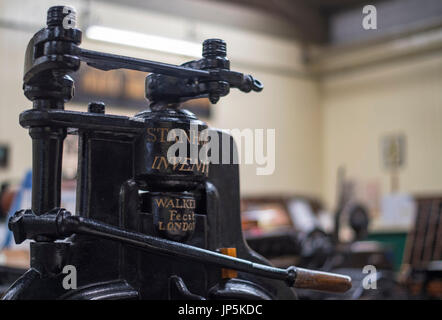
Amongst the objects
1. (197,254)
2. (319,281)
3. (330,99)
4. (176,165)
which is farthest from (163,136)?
(330,99)

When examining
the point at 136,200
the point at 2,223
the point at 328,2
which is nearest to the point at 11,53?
the point at 2,223

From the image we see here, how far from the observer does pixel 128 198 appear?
0.87 meters

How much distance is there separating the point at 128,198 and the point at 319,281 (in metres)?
0.32

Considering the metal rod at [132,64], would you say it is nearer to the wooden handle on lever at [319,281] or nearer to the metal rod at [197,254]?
the metal rod at [197,254]

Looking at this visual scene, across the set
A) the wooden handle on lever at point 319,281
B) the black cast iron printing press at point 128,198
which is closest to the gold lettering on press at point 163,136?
the black cast iron printing press at point 128,198

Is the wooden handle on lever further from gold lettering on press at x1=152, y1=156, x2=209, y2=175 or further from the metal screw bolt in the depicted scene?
the metal screw bolt

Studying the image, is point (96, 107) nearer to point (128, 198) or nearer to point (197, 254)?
point (128, 198)

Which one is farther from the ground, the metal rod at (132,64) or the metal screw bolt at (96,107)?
the metal rod at (132,64)

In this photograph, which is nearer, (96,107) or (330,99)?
(96,107)

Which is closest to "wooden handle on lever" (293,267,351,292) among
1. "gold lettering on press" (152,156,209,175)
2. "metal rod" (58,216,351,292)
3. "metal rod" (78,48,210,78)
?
"metal rod" (58,216,351,292)

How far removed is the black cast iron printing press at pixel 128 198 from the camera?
783 millimetres

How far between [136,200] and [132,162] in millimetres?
59

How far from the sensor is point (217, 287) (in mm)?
921
